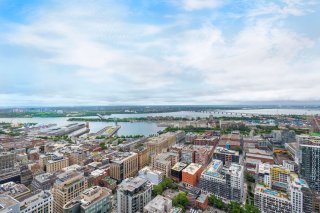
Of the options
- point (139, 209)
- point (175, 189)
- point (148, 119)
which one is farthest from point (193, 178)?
point (148, 119)

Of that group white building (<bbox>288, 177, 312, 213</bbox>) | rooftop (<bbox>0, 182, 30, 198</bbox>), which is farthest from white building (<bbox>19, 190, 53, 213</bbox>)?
white building (<bbox>288, 177, 312, 213</bbox>)

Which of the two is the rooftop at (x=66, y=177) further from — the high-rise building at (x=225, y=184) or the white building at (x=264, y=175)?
the white building at (x=264, y=175)

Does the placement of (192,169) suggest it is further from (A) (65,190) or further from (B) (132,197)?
(A) (65,190)

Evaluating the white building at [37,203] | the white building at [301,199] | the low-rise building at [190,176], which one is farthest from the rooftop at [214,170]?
the white building at [37,203]

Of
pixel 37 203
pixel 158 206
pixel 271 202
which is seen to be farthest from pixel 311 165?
pixel 37 203

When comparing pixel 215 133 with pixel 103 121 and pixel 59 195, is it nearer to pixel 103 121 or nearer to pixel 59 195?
pixel 59 195

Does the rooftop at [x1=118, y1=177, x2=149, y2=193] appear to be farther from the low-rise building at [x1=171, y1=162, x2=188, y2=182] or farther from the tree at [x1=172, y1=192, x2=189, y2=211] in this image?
the low-rise building at [x1=171, y1=162, x2=188, y2=182]
